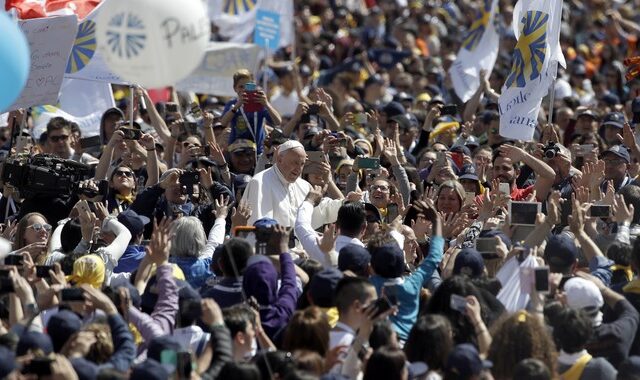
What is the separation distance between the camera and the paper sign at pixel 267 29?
1942 centimetres

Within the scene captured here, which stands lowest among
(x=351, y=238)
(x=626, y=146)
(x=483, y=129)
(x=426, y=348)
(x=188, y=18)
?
(x=483, y=129)

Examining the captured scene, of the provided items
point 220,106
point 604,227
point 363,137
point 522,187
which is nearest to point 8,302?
point 604,227

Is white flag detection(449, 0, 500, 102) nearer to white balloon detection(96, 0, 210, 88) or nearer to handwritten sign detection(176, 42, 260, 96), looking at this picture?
handwritten sign detection(176, 42, 260, 96)

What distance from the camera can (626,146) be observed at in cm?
1366

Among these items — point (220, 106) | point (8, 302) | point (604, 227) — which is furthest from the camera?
point (220, 106)

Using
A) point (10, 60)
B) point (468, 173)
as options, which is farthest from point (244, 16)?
point (10, 60)

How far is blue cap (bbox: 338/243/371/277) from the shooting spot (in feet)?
31.8

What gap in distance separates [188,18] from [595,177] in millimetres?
3688

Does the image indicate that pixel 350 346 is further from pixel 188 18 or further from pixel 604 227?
pixel 604 227

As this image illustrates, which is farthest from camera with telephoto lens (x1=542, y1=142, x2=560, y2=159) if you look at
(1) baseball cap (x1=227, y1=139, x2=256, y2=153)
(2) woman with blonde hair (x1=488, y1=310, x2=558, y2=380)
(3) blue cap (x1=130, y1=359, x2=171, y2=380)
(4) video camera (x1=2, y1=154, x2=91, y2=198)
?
(3) blue cap (x1=130, y1=359, x2=171, y2=380)

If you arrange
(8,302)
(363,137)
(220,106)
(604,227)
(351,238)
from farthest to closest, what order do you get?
1. (220,106)
2. (363,137)
3. (604,227)
4. (351,238)
5. (8,302)

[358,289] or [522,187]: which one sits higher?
[358,289]

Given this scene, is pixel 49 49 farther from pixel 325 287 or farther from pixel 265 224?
pixel 325 287

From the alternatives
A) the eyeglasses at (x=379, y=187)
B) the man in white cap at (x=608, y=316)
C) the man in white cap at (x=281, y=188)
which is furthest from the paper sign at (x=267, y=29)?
the man in white cap at (x=608, y=316)
